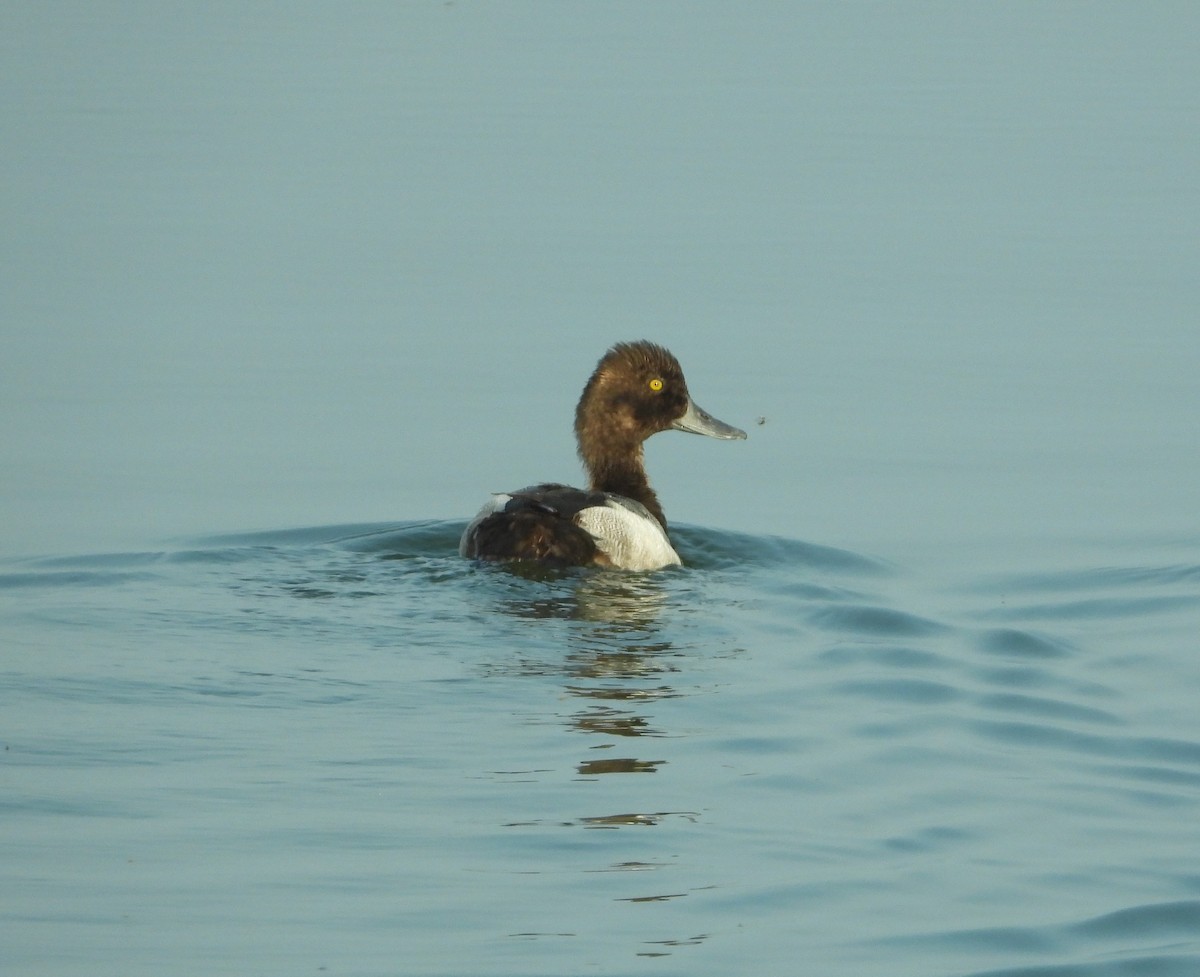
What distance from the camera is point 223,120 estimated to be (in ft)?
69.4

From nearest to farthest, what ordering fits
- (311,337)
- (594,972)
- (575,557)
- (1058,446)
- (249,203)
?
1. (594,972)
2. (575,557)
3. (1058,446)
4. (311,337)
5. (249,203)

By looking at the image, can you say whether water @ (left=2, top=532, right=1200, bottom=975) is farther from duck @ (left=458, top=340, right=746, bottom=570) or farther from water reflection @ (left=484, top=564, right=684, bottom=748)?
Result: duck @ (left=458, top=340, right=746, bottom=570)

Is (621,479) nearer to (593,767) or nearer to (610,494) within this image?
(610,494)

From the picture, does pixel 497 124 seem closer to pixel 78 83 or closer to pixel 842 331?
pixel 78 83

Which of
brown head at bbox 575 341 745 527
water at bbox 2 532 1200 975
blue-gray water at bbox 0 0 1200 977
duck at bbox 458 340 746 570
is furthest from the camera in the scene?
brown head at bbox 575 341 745 527

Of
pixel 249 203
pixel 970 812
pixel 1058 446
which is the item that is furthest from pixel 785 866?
pixel 249 203

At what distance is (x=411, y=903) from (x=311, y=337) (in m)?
8.79

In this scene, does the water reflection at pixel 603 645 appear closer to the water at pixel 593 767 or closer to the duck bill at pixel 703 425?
the water at pixel 593 767

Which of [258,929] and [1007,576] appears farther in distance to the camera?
[1007,576]

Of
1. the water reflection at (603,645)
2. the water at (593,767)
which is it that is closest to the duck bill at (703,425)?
the water at (593,767)

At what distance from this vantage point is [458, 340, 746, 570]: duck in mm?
9633

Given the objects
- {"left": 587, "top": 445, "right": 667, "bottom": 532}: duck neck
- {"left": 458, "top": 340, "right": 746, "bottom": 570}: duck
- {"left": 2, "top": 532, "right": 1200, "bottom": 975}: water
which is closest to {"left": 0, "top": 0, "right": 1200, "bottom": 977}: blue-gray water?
{"left": 2, "top": 532, "right": 1200, "bottom": 975}: water

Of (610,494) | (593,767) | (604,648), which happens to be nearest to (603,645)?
(604,648)

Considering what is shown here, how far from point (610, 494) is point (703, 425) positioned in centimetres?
→ 128
